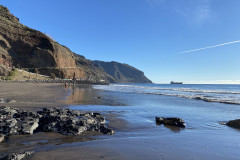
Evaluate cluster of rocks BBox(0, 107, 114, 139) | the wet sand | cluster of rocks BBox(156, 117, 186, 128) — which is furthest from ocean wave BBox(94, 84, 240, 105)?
cluster of rocks BBox(0, 107, 114, 139)

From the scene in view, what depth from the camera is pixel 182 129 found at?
7.63 metres

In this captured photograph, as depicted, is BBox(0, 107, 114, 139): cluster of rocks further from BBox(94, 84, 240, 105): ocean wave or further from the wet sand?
BBox(94, 84, 240, 105): ocean wave

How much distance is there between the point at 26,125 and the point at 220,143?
273 inches

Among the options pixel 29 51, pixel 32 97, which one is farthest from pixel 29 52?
pixel 32 97

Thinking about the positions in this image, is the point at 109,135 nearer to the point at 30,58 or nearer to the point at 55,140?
the point at 55,140

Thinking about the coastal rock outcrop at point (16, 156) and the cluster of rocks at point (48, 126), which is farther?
the cluster of rocks at point (48, 126)

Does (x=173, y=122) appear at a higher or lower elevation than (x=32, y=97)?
higher

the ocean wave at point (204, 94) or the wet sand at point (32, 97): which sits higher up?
the ocean wave at point (204, 94)

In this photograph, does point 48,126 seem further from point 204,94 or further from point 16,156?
point 204,94

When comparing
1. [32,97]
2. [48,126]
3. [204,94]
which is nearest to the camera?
[48,126]

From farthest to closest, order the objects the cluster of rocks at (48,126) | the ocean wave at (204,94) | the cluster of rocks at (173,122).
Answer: the ocean wave at (204,94) < the cluster of rocks at (173,122) < the cluster of rocks at (48,126)

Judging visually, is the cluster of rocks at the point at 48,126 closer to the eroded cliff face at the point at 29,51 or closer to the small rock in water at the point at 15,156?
the small rock in water at the point at 15,156

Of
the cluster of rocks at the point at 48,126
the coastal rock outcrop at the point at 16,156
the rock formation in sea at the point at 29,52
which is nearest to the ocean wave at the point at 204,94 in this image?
the cluster of rocks at the point at 48,126

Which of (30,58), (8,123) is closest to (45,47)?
(30,58)
